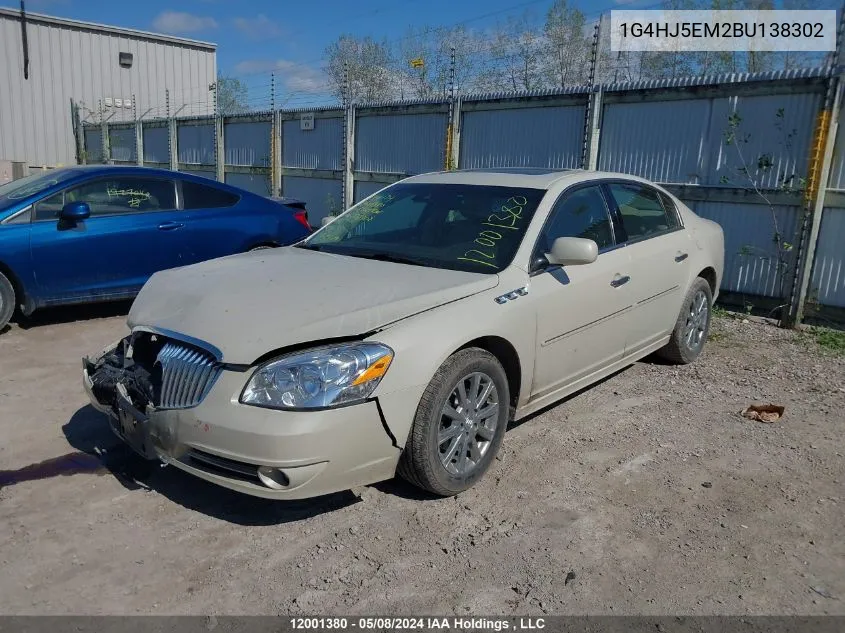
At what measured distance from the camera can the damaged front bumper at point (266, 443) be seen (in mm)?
2967

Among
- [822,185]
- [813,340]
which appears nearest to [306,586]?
[813,340]

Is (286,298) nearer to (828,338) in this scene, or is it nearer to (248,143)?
(828,338)

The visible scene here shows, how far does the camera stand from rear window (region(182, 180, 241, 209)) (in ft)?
24.3

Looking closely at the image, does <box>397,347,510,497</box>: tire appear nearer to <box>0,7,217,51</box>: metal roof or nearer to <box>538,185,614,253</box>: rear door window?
<box>538,185,614,253</box>: rear door window

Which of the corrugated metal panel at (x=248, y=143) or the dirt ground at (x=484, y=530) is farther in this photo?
the corrugated metal panel at (x=248, y=143)

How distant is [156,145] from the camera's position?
19094 millimetres

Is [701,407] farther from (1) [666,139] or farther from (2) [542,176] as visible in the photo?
(1) [666,139]

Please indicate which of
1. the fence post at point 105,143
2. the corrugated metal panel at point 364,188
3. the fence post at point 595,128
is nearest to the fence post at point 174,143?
the fence post at point 105,143

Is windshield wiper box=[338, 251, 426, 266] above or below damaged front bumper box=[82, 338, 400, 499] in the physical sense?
above

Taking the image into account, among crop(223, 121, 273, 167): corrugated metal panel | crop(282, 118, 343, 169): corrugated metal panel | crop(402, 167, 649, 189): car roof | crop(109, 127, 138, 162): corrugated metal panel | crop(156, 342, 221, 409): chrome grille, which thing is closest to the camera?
crop(156, 342, 221, 409): chrome grille

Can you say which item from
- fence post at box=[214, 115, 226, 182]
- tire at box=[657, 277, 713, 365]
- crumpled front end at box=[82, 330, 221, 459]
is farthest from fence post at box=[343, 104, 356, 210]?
crumpled front end at box=[82, 330, 221, 459]

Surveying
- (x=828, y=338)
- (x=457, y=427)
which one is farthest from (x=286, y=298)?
(x=828, y=338)

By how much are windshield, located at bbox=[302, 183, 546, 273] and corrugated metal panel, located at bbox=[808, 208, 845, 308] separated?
427cm

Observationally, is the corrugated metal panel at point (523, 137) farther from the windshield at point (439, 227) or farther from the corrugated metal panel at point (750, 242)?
the windshield at point (439, 227)
